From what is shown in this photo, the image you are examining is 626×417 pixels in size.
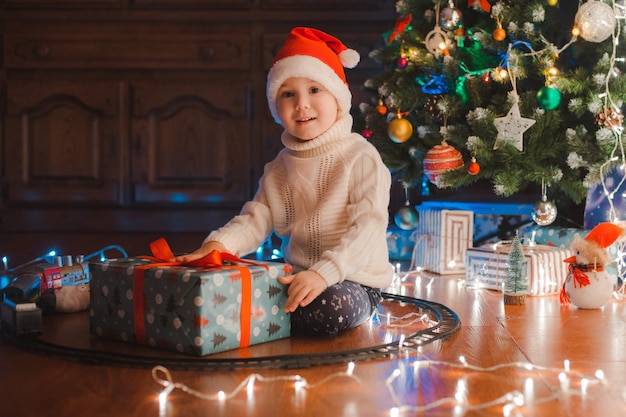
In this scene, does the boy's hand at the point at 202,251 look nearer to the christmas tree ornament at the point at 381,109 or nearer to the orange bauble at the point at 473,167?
the orange bauble at the point at 473,167

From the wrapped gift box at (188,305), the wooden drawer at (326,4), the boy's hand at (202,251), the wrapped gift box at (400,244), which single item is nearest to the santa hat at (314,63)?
the boy's hand at (202,251)

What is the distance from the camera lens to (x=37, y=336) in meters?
1.31

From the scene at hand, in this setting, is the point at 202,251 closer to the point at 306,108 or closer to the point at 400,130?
the point at 306,108

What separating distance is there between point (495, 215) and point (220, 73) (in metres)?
1.13

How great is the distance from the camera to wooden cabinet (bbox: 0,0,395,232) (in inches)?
111

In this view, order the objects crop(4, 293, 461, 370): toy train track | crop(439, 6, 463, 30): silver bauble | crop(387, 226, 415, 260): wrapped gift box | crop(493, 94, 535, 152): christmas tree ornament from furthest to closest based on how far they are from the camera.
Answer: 1. crop(387, 226, 415, 260): wrapped gift box
2. crop(439, 6, 463, 30): silver bauble
3. crop(493, 94, 535, 152): christmas tree ornament
4. crop(4, 293, 461, 370): toy train track

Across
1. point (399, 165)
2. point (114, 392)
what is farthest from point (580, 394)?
point (399, 165)

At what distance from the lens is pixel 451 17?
2076mm

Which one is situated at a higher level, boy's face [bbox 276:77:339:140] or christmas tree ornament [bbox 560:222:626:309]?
boy's face [bbox 276:77:339:140]

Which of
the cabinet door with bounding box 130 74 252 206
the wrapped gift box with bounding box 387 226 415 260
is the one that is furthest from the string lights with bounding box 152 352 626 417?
the cabinet door with bounding box 130 74 252 206

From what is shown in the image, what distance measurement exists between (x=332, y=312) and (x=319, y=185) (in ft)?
0.91

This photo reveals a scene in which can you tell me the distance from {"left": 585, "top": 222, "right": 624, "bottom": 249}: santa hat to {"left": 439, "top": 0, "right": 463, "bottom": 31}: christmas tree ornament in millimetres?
704

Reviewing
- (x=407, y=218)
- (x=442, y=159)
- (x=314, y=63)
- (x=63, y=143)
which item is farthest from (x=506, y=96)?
(x=63, y=143)

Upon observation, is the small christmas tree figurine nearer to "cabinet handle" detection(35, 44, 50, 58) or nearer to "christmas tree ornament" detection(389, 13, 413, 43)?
"christmas tree ornament" detection(389, 13, 413, 43)
